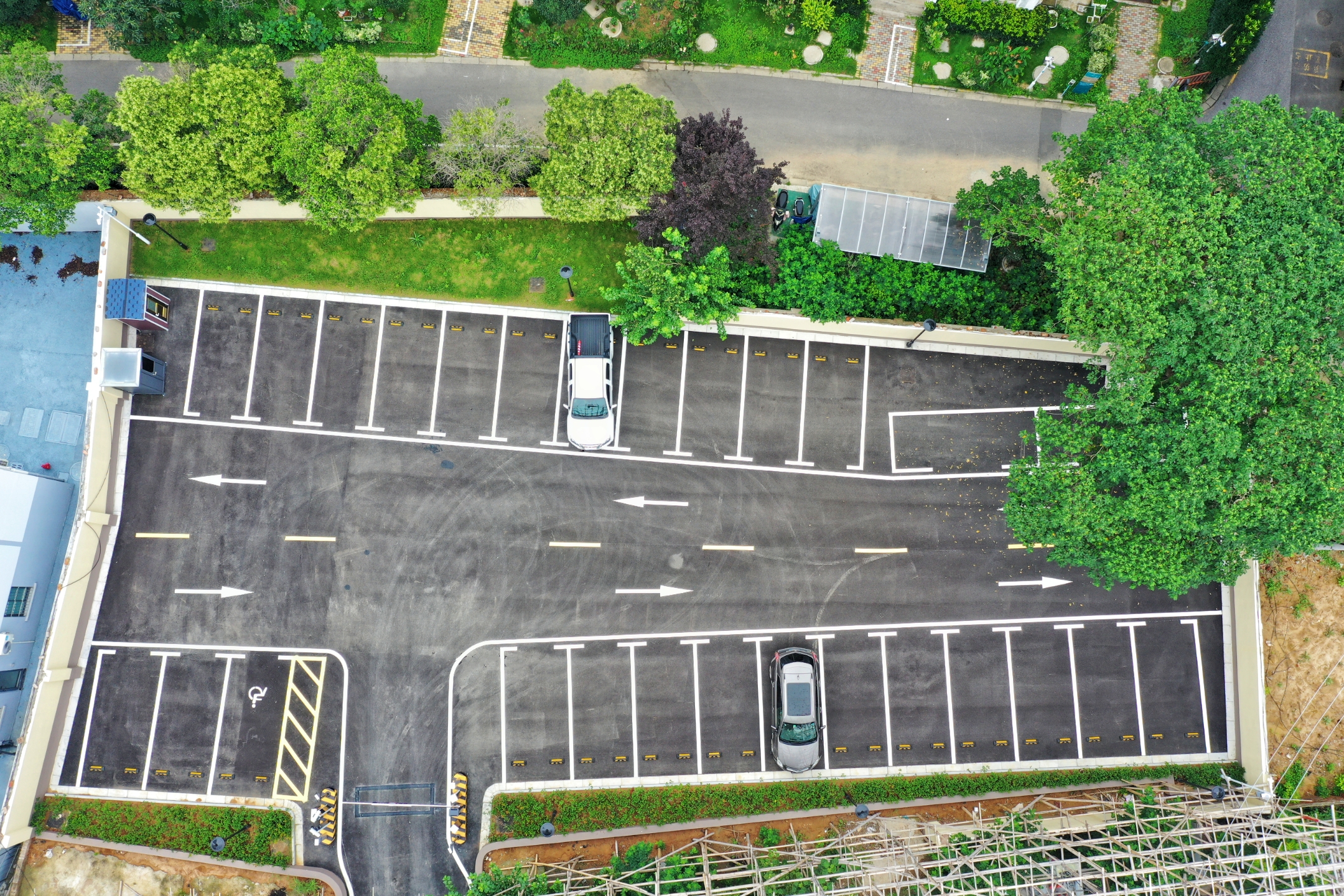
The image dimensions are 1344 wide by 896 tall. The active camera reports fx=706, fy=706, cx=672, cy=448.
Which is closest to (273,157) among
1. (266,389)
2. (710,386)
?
(266,389)

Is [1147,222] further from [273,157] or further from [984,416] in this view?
[273,157]

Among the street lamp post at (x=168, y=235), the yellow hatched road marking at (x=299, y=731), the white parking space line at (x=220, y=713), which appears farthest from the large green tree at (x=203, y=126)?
the yellow hatched road marking at (x=299, y=731)

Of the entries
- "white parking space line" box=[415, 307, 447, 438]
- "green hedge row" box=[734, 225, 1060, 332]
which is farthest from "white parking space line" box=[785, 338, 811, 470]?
"white parking space line" box=[415, 307, 447, 438]

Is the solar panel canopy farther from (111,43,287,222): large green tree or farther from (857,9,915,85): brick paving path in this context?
(111,43,287,222): large green tree

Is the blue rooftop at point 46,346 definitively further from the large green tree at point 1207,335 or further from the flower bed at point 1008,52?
the large green tree at point 1207,335

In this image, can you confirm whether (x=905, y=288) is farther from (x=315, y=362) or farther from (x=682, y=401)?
(x=315, y=362)

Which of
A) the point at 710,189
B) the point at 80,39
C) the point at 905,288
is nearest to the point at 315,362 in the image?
the point at 80,39
